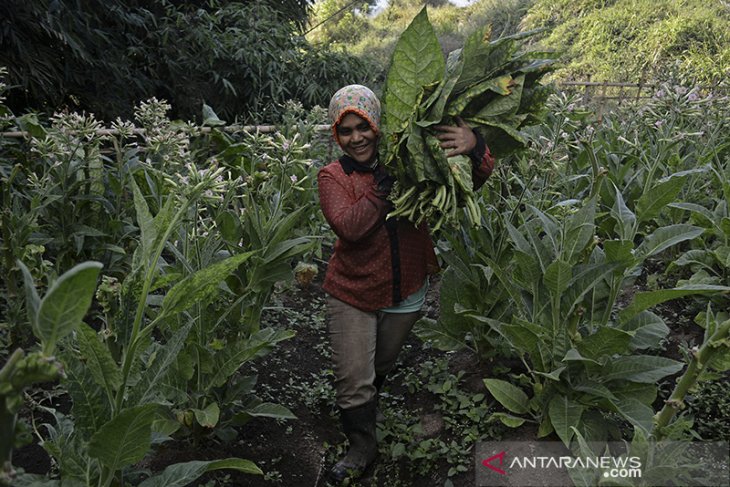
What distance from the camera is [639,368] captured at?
7.30 ft

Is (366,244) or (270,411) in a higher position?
(366,244)

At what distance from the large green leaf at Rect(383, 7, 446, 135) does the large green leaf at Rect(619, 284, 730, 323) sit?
3.39 feet

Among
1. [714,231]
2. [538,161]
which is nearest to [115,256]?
[538,161]

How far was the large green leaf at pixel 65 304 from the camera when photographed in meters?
1.12

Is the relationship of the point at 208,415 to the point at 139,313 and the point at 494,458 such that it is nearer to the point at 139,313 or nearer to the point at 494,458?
the point at 139,313

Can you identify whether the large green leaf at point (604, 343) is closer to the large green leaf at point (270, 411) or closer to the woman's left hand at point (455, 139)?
the woman's left hand at point (455, 139)

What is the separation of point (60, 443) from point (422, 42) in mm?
1688

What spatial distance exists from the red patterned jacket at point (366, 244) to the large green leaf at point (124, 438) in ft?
3.61

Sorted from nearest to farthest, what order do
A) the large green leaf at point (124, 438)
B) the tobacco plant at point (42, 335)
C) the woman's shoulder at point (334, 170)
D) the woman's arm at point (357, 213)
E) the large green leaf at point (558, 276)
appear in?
the tobacco plant at point (42, 335), the large green leaf at point (124, 438), the large green leaf at point (558, 276), the woman's arm at point (357, 213), the woman's shoulder at point (334, 170)

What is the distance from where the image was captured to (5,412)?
115 cm

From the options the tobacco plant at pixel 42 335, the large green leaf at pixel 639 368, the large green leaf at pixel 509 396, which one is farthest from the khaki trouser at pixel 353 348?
the tobacco plant at pixel 42 335

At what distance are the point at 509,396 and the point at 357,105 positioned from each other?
1285 mm

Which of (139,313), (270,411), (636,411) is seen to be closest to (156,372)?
(139,313)

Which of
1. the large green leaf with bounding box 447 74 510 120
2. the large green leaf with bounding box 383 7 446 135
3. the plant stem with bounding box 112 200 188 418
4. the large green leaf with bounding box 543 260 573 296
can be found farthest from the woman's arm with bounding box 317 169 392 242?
the plant stem with bounding box 112 200 188 418
